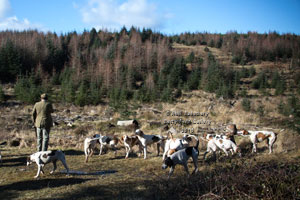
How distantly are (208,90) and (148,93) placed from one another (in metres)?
12.0

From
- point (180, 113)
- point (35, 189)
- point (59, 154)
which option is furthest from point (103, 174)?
point (180, 113)

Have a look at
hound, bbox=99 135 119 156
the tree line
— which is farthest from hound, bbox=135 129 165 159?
the tree line

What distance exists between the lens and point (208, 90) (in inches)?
1539

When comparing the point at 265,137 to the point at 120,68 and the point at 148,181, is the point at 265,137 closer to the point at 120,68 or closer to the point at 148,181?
the point at 148,181

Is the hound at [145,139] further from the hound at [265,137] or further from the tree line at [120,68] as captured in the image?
the tree line at [120,68]

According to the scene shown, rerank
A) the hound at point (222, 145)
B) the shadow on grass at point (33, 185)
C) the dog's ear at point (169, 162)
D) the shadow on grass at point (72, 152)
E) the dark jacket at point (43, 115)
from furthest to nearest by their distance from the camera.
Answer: the shadow on grass at point (72, 152) → the hound at point (222, 145) → the dark jacket at point (43, 115) → the dog's ear at point (169, 162) → the shadow on grass at point (33, 185)

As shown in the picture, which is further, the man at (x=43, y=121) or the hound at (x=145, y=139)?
the hound at (x=145, y=139)

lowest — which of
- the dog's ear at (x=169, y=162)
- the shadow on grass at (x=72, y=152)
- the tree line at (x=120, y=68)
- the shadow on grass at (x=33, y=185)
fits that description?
the shadow on grass at (x=72, y=152)

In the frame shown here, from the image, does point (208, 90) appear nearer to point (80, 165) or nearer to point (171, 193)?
point (80, 165)

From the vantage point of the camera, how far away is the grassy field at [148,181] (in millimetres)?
4566

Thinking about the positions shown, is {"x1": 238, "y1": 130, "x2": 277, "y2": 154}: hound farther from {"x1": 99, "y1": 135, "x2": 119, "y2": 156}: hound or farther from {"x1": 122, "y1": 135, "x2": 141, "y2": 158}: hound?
{"x1": 99, "y1": 135, "x2": 119, "y2": 156}: hound

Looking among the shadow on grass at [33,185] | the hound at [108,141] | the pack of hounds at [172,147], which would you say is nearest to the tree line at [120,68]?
the hound at [108,141]

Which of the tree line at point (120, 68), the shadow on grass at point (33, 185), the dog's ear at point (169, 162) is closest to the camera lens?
the shadow on grass at point (33, 185)

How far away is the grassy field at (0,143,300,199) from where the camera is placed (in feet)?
15.0
